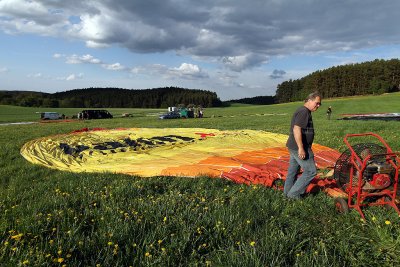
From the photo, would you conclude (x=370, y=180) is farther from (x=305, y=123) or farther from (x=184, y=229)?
(x=184, y=229)

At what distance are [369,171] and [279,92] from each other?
12866 cm

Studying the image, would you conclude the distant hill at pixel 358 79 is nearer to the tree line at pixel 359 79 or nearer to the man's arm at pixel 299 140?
the tree line at pixel 359 79

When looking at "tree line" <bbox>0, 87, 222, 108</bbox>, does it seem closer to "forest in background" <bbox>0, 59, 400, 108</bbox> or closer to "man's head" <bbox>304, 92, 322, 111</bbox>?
"forest in background" <bbox>0, 59, 400, 108</bbox>

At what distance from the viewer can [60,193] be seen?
5293 millimetres

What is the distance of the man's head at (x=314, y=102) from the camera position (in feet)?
17.2

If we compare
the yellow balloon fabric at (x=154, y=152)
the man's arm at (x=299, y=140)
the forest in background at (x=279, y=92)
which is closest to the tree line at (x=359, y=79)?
the forest in background at (x=279, y=92)

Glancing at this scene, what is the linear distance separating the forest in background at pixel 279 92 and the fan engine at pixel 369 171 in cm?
7750

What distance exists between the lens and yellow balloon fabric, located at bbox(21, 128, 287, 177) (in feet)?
23.5

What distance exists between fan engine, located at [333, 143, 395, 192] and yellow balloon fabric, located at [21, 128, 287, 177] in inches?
93.4

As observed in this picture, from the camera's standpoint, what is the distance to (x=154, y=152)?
30.2 ft

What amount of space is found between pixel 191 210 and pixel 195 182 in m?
1.70

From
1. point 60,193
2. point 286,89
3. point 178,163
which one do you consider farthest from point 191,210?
point 286,89

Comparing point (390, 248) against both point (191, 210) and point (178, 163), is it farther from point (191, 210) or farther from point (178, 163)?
point (178, 163)

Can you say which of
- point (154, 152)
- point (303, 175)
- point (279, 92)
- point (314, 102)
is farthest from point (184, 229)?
point (279, 92)
